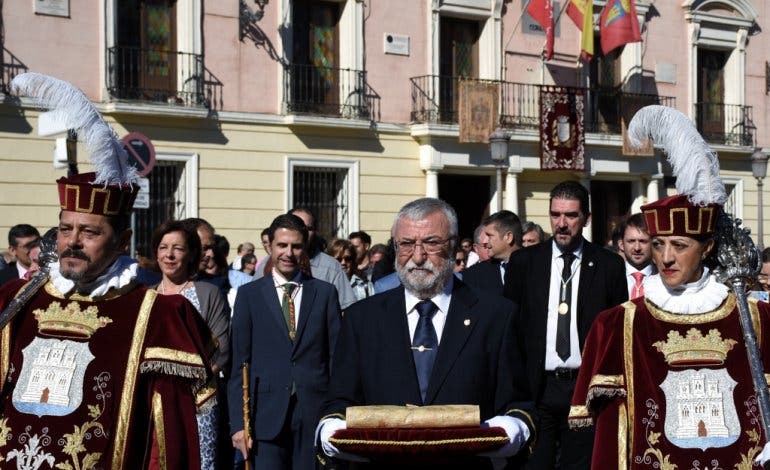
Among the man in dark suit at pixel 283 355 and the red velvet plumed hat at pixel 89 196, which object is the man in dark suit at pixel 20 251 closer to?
the man in dark suit at pixel 283 355

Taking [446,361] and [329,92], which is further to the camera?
[329,92]

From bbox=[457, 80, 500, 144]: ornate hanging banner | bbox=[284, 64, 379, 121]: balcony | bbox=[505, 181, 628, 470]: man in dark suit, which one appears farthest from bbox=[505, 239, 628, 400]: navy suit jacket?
bbox=[457, 80, 500, 144]: ornate hanging banner

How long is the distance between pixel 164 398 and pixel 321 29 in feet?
57.0

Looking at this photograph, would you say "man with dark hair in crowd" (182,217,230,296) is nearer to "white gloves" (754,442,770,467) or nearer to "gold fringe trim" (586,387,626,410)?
"gold fringe trim" (586,387,626,410)

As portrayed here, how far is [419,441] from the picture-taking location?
14.4 feet

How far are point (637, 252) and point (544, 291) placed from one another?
105 centimetres

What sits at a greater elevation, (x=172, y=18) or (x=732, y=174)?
(x=172, y=18)

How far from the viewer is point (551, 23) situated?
23500 millimetres

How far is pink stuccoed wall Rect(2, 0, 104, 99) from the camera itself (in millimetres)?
18422

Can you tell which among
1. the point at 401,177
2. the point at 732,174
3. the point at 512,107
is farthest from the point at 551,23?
the point at 732,174

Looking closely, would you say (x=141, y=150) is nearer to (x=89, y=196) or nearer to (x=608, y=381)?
(x=89, y=196)

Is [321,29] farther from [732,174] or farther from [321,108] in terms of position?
[732,174]

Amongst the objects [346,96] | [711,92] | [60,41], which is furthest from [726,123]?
[60,41]

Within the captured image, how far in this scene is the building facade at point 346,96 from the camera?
62.7 ft
